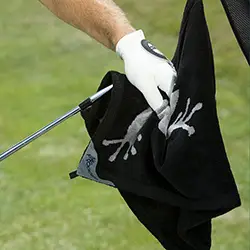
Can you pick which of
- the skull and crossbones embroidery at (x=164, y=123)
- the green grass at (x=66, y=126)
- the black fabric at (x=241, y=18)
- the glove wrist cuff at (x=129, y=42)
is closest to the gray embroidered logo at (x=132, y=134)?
the skull and crossbones embroidery at (x=164, y=123)

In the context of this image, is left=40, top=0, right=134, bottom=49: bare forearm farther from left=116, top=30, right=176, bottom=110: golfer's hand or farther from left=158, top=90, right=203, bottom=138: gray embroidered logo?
left=158, top=90, right=203, bottom=138: gray embroidered logo

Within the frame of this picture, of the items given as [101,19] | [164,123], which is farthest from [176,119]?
[101,19]

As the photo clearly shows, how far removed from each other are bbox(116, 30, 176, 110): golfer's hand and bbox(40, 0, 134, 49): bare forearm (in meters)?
0.03

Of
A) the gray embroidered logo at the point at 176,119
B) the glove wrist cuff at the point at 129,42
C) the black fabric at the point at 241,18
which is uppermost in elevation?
the black fabric at the point at 241,18

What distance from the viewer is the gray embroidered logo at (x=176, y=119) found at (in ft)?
4.44

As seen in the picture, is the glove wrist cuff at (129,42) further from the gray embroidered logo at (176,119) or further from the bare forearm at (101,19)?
the gray embroidered logo at (176,119)

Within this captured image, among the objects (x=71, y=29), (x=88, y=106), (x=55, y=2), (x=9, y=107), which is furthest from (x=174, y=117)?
(x=71, y=29)

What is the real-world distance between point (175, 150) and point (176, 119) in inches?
2.6

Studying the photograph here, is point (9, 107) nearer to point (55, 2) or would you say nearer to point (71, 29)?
point (71, 29)

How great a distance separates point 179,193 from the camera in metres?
1.40

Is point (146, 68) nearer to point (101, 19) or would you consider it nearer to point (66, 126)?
point (101, 19)

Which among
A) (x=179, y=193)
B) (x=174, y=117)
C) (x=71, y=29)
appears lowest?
(x=71, y=29)

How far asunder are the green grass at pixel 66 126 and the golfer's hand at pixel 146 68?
89cm

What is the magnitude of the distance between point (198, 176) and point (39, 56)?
2.19 m
